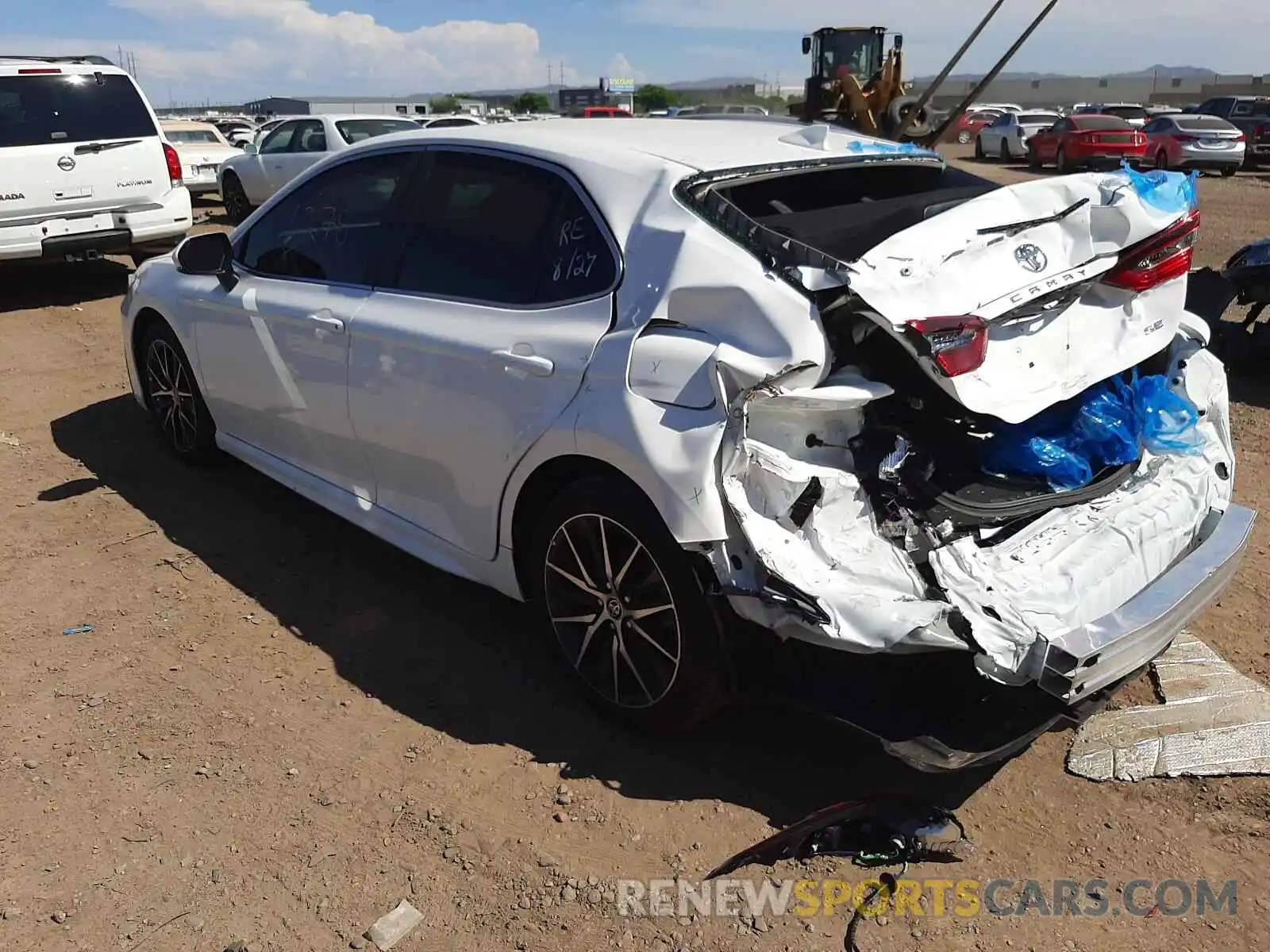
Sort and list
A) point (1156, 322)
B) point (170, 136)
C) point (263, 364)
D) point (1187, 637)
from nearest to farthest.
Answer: point (1156, 322), point (1187, 637), point (263, 364), point (170, 136)

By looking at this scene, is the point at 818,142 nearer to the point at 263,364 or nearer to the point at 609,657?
the point at 609,657

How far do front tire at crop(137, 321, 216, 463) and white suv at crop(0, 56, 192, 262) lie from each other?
4.38m

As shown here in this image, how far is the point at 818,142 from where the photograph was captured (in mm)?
3498

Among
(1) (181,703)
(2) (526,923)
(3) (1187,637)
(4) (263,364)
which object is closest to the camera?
(2) (526,923)

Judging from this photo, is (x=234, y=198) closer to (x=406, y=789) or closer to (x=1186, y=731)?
(x=406, y=789)

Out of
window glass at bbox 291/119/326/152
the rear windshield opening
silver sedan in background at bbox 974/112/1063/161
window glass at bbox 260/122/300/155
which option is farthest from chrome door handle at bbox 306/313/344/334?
silver sedan in background at bbox 974/112/1063/161

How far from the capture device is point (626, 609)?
9.80ft

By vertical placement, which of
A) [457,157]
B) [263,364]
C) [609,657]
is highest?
[457,157]

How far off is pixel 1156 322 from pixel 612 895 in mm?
2306

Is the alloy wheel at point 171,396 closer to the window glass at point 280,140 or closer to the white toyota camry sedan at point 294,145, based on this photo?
the white toyota camry sedan at point 294,145

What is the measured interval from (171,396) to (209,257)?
1.10 metres

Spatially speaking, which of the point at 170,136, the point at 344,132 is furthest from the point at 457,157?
the point at 170,136

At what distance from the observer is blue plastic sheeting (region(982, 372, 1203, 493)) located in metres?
2.94

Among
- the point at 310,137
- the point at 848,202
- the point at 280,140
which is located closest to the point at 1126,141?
the point at 310,137
